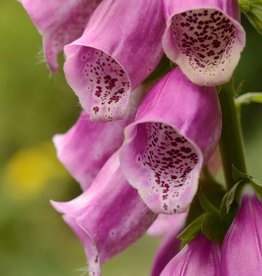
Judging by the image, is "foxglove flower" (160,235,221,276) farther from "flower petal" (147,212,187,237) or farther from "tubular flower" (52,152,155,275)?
"flower petal" (147,212,187,237)

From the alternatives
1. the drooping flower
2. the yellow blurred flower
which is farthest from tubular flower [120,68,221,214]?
the yellow blurred flower

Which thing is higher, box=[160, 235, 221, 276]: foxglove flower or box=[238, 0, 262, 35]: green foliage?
box=[238, 0, 262, 35]: green foliage

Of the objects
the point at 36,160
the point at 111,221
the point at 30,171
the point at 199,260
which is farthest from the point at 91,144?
the point at 36,160

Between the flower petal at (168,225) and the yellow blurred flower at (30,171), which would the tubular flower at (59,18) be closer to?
the flower petal at (168,225)

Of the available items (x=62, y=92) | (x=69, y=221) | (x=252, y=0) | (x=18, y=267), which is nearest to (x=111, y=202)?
(x=69, y=221)

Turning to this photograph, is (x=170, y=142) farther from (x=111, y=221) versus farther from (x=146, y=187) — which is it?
(x=111, y=221)
